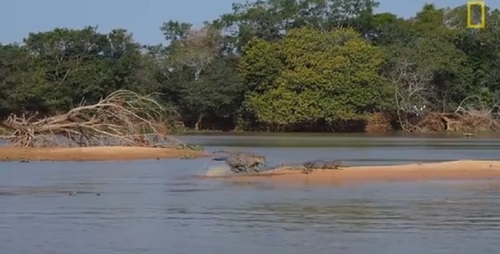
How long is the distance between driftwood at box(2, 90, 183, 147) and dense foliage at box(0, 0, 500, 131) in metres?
30.9

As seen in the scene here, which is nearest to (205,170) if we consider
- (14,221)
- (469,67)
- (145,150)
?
(145,150)

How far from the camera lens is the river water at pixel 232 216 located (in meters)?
18.3

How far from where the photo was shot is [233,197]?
2686 cm

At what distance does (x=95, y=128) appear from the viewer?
149 ft

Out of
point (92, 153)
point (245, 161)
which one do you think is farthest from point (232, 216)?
point (92, 153)

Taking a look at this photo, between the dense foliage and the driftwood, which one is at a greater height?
the dense foliage

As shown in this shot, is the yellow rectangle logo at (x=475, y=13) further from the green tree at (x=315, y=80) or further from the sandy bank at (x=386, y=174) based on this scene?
the green tree at (x=315, y=80)

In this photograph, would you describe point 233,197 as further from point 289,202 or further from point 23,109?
point 23,109

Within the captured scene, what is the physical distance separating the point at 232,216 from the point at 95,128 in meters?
23.7

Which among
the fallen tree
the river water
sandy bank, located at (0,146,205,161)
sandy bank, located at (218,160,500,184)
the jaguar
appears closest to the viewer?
the river water

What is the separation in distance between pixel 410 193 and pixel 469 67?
5952 cm

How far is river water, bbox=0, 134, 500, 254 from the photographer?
18.3 metres

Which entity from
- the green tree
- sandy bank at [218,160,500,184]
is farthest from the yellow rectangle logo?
the green tree

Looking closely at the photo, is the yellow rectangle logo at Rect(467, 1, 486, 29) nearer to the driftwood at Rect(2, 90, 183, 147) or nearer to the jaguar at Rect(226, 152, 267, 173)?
the jaguar at Rect(226, 152, 267, 173)
